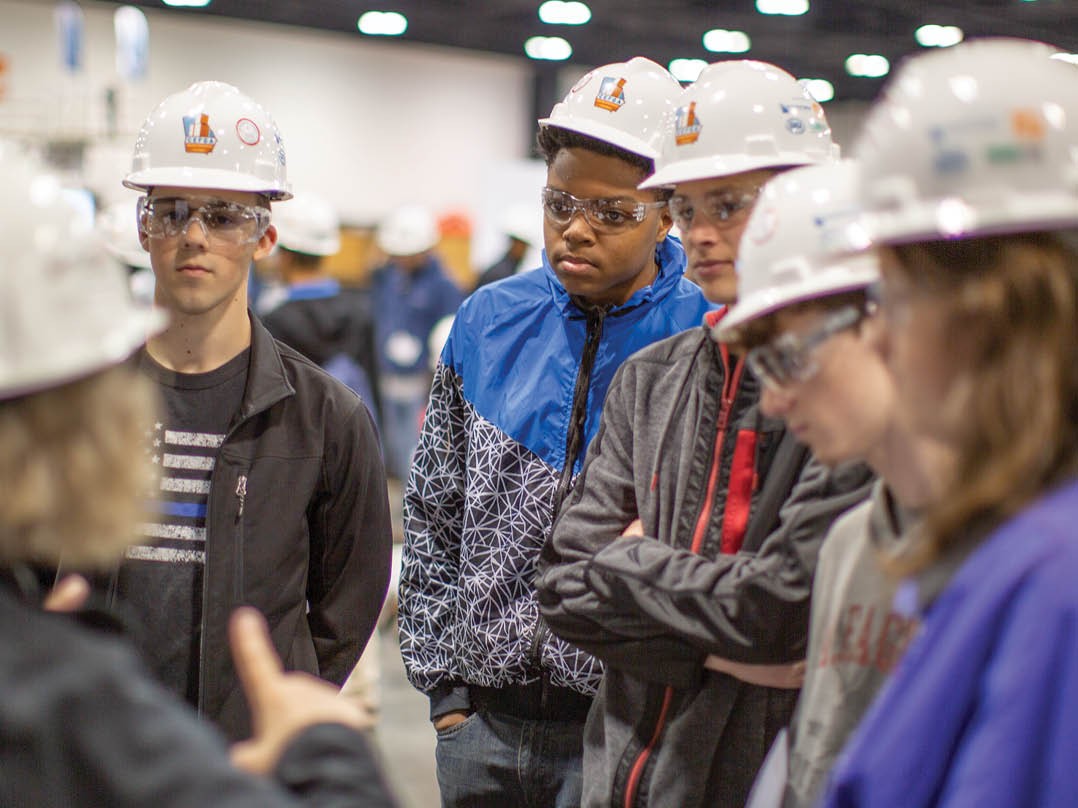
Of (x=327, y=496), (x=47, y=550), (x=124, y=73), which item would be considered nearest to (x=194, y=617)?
(x=327, y=496)

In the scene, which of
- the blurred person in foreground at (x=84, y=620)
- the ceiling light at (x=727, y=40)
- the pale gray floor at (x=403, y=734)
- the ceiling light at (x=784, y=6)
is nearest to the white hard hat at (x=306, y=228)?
the pale gray floor at (x=403, y=734)

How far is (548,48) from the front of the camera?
20750 millimetres

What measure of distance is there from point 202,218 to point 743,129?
1381 mm

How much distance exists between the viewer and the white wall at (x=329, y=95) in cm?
1683

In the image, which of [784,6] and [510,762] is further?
[784,6]

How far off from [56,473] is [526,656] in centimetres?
167

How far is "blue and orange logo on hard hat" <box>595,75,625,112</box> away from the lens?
122 inches

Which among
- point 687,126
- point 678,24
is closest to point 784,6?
point 678,24

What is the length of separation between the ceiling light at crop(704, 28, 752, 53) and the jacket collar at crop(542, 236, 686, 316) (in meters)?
15.6

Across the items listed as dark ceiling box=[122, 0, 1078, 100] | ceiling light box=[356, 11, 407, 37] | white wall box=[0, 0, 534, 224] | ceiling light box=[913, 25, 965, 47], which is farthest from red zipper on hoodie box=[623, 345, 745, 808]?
ceiling light box=[356, 11, 407, 37]

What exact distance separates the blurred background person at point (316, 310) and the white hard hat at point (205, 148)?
143 inches

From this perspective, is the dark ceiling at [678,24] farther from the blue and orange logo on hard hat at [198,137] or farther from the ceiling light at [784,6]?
the blue and orange logo on hard hat at [198,137]

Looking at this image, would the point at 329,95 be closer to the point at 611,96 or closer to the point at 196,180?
the point at 196,180

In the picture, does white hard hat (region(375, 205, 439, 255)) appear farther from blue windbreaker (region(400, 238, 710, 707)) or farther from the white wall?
blue windbreaker (region(400, 238, 710, 707))
